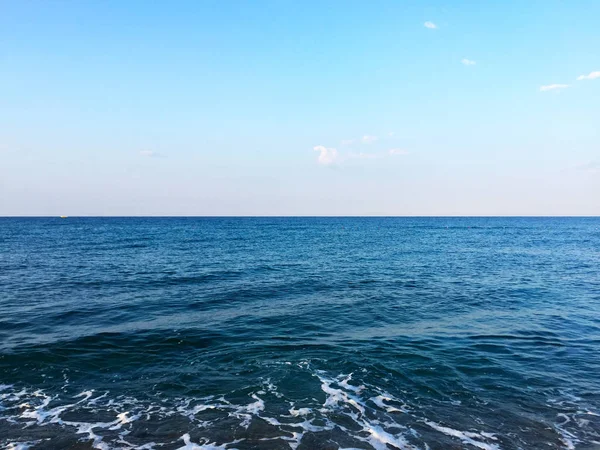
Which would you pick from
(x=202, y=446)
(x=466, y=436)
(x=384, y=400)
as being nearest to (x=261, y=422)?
(x=202, y=446)

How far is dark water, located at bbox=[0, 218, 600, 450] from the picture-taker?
11.4 m

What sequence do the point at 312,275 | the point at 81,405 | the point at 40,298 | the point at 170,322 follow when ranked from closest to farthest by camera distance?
the point at 81,405 → the point at 170,322 → the point at 40,298 → the point at 312,275

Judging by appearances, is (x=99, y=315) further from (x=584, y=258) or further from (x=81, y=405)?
(x=584, y=258)

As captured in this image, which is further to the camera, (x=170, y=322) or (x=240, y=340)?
(x=170, y=322)

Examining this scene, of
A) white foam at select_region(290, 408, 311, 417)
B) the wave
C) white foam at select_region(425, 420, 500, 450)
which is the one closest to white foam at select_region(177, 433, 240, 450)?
the wave

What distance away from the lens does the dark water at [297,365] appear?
1135 cm

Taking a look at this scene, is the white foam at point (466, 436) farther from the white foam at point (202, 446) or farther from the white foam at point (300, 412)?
the white foam at point (202, 446)

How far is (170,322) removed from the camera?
73.5 feet

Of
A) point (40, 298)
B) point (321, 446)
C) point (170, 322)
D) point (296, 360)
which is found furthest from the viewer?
point (40, 298)

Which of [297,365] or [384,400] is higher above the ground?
[297,365]

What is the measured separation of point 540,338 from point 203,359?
17461 millimetres

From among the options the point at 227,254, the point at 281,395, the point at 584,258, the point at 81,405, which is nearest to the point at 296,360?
the point at 281,395

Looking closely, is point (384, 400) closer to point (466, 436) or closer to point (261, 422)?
point (466, 436)

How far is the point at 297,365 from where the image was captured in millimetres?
16281
